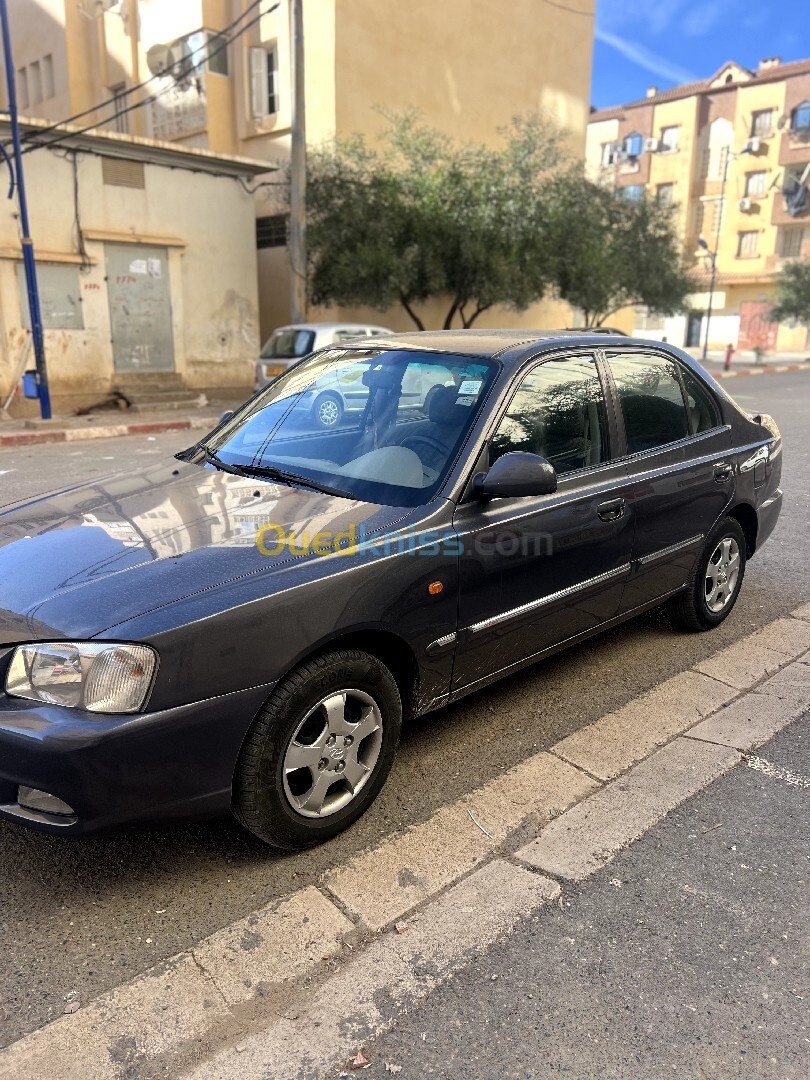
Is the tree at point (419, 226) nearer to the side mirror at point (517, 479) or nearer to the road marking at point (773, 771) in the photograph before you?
the side mirror at point (517, 479)

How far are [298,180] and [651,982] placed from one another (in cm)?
1739

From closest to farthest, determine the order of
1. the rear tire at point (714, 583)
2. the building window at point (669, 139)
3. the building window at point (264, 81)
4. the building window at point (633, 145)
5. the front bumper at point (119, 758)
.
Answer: the front bumper at point (119, 758)
the rear tire at point (714, 583)
the building window at point (264, 81)
the building window at point (669, 139)
the building window at point (633, 145)

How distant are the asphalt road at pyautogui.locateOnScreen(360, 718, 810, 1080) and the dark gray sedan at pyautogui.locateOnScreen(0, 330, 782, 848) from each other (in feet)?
2.56

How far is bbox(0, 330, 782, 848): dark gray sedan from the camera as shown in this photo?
2299 mm

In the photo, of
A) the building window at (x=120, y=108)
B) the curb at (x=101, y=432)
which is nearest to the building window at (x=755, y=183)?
the building window at (x=120, y=108)

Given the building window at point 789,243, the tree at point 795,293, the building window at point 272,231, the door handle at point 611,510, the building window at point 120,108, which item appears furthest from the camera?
the building window at point 789,243

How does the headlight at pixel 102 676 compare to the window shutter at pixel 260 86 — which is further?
the window shutter at pixel 260 86

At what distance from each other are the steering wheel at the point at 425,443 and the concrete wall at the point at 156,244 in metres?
15.0

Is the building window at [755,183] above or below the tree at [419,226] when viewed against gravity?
above

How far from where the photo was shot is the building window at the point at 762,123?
4853cm

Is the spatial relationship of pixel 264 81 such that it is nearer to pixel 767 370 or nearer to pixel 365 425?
pixel 767 370

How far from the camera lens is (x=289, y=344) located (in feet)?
48.3

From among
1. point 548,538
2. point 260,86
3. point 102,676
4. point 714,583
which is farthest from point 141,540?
point 260,86

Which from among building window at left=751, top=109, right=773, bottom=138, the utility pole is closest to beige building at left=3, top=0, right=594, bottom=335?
the utility pole
